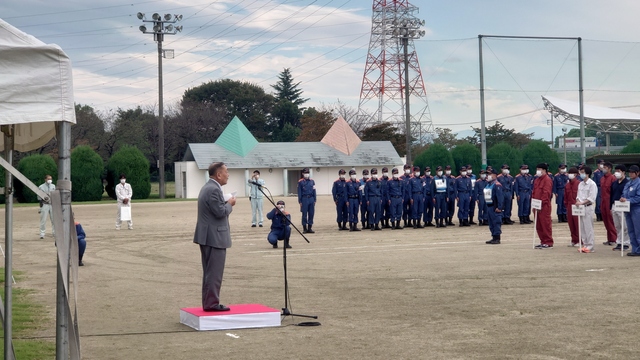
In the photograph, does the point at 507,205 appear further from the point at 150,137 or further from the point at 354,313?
the point at 150,137

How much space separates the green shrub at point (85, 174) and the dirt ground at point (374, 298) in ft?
106

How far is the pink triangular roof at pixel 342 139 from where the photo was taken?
6688cm

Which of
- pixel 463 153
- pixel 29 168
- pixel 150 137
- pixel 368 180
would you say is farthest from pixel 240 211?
pixel 150 137

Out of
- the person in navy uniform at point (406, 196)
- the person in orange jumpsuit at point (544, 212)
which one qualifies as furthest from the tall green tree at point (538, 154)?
the person in orange jumpsuit at point (544, 212)

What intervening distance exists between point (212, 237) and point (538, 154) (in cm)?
4534

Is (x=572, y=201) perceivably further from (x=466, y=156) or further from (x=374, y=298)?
(x=466, y=156)

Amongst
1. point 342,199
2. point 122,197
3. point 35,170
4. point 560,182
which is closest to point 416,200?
point 342,199

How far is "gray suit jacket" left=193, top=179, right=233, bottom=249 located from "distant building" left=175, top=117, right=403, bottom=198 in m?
48.9

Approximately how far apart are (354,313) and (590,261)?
294 inches

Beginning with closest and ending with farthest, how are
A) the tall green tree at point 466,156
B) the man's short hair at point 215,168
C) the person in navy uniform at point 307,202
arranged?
1. the man's short hair at point 215,168
2. the person in navy uniform at point 307,202
3. the tall green tree at point 466,156

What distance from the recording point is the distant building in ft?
197

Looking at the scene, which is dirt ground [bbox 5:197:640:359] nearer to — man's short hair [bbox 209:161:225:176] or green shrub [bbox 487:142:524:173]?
man's short hair [bbox 209:161:225:176]

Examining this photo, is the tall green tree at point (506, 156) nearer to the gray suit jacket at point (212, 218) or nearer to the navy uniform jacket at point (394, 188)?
the navy uniform jacket at point (394, 188)

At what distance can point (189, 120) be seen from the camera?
266ft
